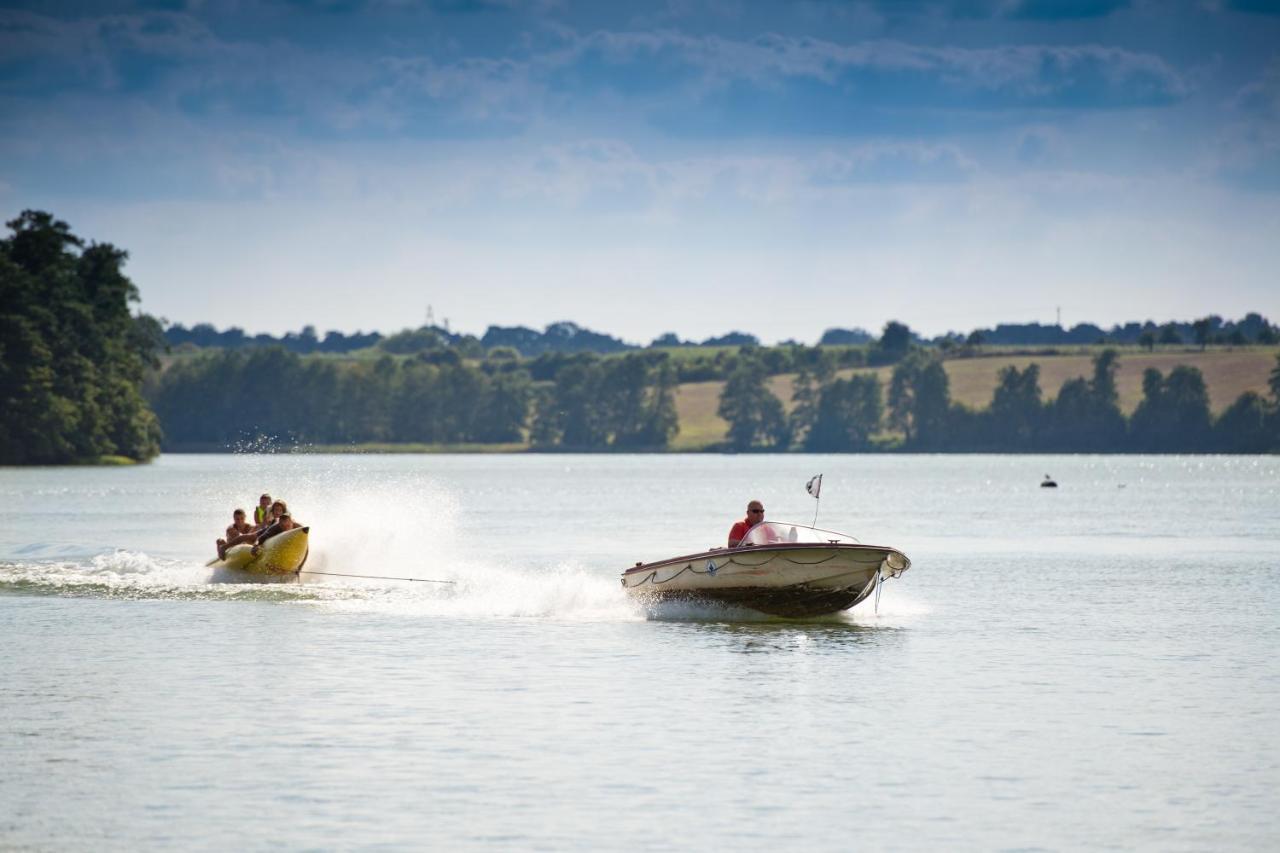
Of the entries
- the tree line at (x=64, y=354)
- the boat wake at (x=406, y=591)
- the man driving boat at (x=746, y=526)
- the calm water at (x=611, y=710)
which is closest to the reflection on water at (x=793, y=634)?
the calm water at (x=611, y=710)

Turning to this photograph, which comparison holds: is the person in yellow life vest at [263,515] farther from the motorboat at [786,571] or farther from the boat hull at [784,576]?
the motorboat at [786,571]

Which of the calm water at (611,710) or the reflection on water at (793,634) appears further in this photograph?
the reflection on water at (793,634)

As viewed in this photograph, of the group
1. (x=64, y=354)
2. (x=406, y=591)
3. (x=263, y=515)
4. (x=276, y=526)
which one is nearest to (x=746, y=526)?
(x=406, y=591)

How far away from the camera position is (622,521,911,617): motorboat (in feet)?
109

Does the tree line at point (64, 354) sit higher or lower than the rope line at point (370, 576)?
higher

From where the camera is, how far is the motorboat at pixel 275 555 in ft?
142

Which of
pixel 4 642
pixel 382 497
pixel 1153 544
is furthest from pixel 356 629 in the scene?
pixel 382 497

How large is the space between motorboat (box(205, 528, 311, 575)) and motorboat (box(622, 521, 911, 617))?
466 inches

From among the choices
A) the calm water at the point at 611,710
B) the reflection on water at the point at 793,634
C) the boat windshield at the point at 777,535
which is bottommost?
the calm water at the point at 611,710

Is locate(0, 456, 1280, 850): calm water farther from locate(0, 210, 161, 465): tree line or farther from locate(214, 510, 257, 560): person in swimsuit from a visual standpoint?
locate(0, 210, 161, 465): tree line

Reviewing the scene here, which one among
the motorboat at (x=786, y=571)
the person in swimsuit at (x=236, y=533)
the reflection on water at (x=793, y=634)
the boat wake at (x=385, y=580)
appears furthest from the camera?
the person in swimsuit at (x=236, y=533)

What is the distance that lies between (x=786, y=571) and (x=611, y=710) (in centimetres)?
925

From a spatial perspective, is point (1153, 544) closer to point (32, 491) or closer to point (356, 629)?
point (356, 629)

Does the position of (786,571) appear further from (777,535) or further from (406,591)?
(406,591)
